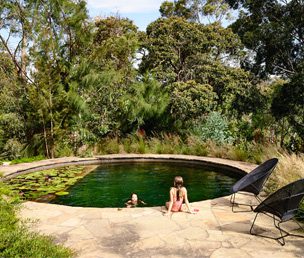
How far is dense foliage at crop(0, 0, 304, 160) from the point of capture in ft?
32.1

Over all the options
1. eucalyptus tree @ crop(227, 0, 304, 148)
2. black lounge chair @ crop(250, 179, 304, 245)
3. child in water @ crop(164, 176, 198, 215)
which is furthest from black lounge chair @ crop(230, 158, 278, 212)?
eucalyptus tree @ crop(227, 0, 304, 148)

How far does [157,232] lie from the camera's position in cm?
423

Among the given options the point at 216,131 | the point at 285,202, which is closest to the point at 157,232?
the point at 285,202

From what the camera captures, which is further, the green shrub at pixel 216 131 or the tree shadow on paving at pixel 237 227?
the green shrub at pixel 216 131

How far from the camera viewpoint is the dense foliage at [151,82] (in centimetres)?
980

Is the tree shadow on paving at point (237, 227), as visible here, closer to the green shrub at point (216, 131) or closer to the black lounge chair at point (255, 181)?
the black lounge chair at point (255, 181)

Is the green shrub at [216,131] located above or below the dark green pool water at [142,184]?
above

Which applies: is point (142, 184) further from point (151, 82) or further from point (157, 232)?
point (151, 82)

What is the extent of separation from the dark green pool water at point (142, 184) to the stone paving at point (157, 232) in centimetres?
160

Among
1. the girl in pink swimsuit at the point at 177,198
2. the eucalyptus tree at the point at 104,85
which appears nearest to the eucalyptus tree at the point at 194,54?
A: the eucalyptus tree at the point at 104,85

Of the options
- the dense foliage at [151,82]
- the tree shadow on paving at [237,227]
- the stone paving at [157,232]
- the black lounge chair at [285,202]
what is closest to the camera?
the stone paving at [157,232]

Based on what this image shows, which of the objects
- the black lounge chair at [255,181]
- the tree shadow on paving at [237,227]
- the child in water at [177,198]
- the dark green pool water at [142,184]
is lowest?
the dark green pool water at [142,184]

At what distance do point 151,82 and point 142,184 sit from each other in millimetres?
6078

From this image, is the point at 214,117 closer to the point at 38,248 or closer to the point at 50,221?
the point at 50,221
